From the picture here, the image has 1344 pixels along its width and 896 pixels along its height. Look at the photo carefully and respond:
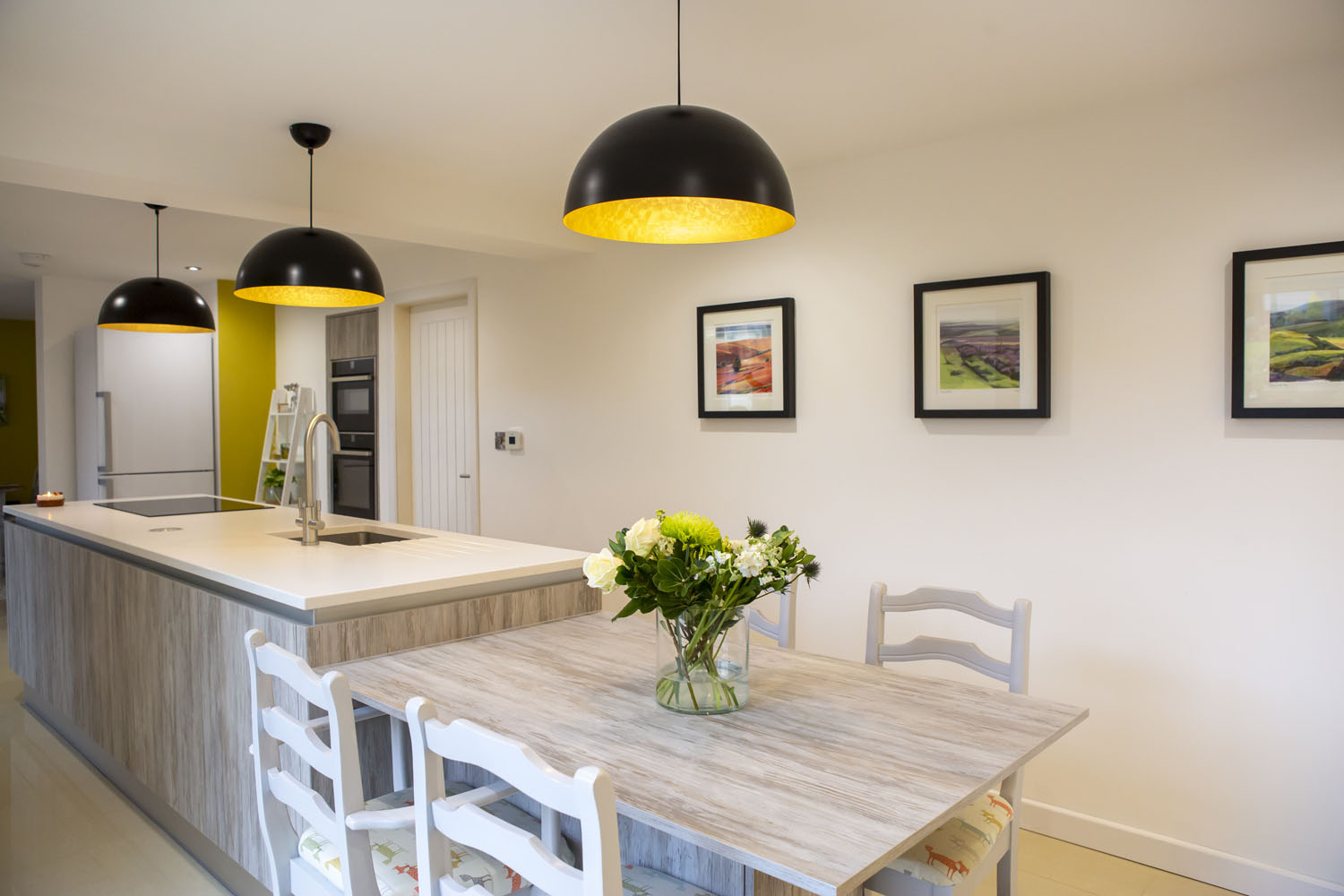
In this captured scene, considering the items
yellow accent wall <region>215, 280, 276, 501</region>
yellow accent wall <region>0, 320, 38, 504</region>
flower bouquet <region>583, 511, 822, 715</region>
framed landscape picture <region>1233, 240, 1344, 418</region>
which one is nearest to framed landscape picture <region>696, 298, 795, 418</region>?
framed landscape picture <region>1233, 240, 1344, 418</region>

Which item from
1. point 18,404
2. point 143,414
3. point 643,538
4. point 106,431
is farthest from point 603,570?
point 18,404

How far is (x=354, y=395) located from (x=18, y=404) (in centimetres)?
503

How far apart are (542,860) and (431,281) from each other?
182 inches

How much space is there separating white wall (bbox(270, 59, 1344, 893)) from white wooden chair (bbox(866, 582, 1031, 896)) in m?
0.94

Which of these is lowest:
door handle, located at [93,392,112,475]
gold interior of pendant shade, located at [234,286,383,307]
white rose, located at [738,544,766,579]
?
white rose, located at [738,544,766,579]

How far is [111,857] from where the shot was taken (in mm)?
2656

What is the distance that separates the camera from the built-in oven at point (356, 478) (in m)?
5.84

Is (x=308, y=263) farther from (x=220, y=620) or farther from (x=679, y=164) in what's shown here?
(x=679, y=164)

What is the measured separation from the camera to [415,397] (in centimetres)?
561

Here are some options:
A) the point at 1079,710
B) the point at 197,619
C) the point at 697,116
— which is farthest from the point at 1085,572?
the point at 197,619

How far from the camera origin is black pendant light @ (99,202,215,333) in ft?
12.5

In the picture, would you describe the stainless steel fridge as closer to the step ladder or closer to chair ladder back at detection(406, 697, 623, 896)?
the step ladder

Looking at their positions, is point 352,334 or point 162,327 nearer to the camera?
point 162,327

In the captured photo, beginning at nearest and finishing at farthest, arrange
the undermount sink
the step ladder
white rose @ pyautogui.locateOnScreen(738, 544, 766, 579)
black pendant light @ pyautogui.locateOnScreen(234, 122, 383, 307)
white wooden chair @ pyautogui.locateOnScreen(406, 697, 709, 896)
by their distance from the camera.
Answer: white wooden chair @ pyautogui.locateOnScreen(406, 697, 709, 896) < white rose @ pyautogui.locateOnScreen(738, 544, 766, 579) < black pendant light @ pyautogui.locateOnScreen(234, 122, 383, 307) < the undermount sink < the step ladder
